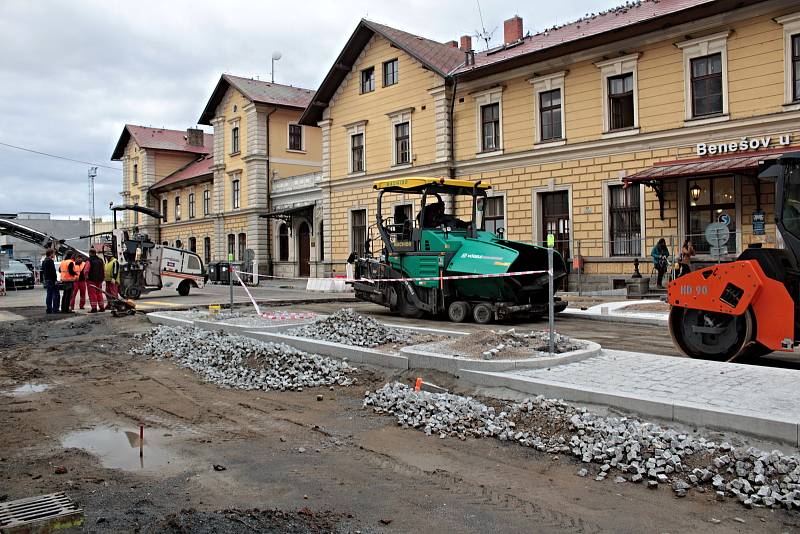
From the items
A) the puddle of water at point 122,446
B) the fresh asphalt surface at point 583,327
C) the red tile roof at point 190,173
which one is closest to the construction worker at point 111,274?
the fresh asphalt surface at point 583,327

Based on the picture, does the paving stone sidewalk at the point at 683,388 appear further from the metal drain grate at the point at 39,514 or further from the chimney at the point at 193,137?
the chimney at the point at 193,137

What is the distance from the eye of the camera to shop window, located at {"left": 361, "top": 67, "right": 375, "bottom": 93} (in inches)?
1251

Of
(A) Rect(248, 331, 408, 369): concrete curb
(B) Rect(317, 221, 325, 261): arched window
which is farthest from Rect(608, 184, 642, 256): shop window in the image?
(B) Rect(317, 221, 325, 261): arched window

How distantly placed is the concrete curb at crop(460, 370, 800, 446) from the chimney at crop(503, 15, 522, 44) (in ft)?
84.7

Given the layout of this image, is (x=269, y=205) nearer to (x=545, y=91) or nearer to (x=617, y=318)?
(x=545, y=91)

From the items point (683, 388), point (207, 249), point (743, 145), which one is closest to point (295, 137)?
point (207, 249)

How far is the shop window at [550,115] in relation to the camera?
2444 centimetres

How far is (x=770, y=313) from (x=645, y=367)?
1701 mm

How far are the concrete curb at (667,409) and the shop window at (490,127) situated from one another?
2040cm

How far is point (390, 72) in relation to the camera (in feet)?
101

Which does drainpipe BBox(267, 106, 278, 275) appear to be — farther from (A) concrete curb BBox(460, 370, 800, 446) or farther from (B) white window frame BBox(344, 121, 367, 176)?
(A) concrete curb BBox(460, 370, 800, 446)

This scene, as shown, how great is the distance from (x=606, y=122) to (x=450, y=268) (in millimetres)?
11496

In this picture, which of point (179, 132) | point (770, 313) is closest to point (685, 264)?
point (770, 313)

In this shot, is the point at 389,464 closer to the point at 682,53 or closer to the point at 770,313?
the point at 770,313
